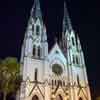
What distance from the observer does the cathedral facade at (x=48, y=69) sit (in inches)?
1307

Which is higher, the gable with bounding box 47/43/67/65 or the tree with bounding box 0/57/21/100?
the gable with bounding box 47/43/67/65

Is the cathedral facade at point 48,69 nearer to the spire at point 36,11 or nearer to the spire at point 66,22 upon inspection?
the spire at point 36,11

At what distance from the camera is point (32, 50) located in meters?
37.8

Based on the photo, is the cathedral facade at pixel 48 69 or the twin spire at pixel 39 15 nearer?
the cathedral facade at pixel 48 69

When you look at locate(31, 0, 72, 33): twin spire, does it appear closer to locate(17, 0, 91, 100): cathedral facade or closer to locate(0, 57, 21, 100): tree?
locate(17, 0, 91, 100): cathedral facade

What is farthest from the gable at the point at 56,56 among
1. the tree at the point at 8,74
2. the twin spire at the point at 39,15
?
the tree at the point at 8,74

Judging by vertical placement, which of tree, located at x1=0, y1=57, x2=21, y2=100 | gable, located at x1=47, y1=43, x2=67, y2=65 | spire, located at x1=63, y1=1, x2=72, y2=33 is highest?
spire, located at x1=63, y1=1, x2=72, y2=33

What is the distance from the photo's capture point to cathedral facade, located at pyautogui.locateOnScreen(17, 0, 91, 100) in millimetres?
33188

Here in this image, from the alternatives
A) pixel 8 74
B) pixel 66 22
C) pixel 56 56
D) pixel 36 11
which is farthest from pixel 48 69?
pixel 66 22

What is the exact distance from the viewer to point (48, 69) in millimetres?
36188

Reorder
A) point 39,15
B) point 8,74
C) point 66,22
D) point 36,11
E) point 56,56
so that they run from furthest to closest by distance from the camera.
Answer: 1. point 66,22
2. point 36,11
3. point 39,15
4. point 56,56
5. point 8,74

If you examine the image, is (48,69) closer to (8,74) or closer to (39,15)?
(8,74)

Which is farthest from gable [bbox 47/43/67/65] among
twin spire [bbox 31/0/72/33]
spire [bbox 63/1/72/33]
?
spire [bbox 63/1/72/33]

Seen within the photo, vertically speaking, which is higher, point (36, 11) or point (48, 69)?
point (36, 11)
